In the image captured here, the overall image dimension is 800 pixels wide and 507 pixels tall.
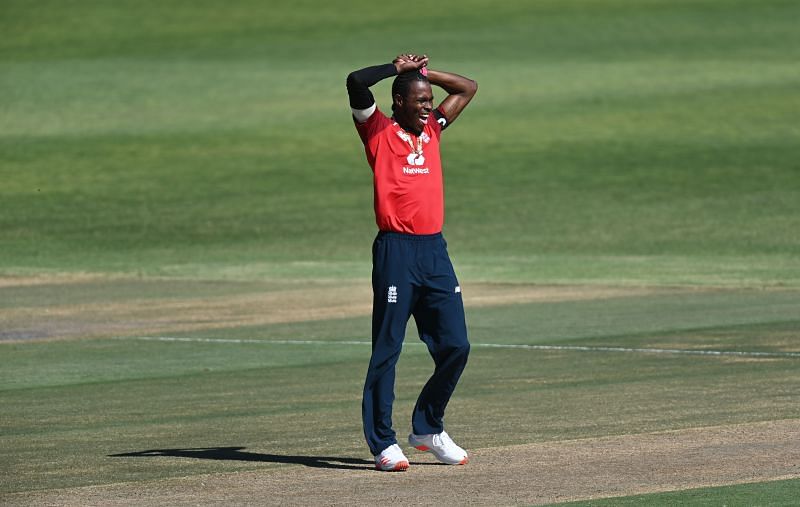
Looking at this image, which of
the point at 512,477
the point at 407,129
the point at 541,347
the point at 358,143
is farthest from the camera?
the point at 358,143

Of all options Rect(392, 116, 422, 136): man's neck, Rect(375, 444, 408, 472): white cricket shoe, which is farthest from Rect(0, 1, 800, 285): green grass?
Rect(375, 444, 408, 472): white cricket shoe

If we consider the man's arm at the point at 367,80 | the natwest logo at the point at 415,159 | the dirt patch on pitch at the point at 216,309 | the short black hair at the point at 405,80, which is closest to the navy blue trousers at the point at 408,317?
the natwest logo at the point at 415,159

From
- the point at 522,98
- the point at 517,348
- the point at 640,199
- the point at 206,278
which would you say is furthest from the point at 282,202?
the point at 517,348

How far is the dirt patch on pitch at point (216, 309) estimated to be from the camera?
2241 centimetres

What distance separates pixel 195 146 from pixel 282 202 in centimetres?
891

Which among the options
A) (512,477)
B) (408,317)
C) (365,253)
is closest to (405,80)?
(408,317)

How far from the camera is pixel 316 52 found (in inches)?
2542

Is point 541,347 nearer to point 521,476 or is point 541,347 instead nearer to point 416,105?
point 416,105

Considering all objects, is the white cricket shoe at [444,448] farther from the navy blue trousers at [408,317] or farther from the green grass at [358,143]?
the green grass at [358,143]

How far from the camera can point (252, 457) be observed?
480 inches

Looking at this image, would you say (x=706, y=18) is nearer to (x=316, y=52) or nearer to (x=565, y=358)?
(x=316, y=52)

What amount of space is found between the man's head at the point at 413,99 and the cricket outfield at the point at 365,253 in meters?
2.24

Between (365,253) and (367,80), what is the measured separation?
866 inches

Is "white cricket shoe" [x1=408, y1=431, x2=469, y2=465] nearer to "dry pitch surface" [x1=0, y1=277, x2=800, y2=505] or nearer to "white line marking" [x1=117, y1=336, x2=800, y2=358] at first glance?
"dry pitch surface" [x1=0, y1=277, x2=800, y2=505]
